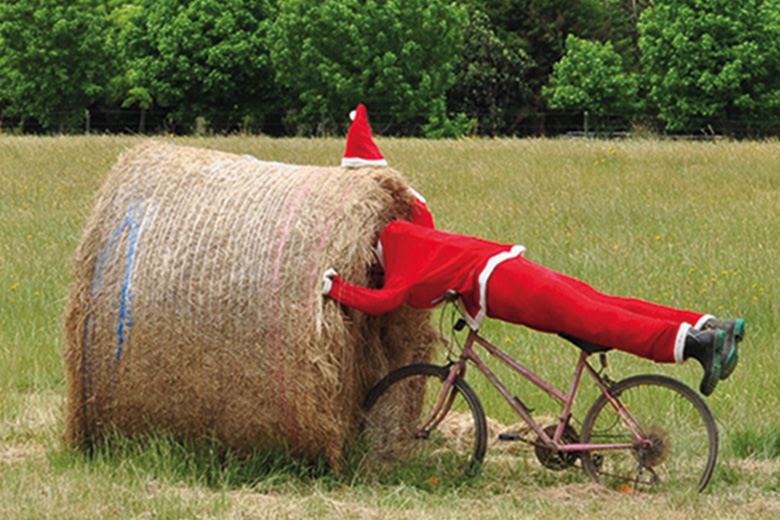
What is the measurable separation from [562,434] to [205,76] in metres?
44.7

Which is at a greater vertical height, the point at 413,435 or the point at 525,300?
the point at 525,300

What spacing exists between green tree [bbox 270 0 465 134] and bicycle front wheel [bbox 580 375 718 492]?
132 feet

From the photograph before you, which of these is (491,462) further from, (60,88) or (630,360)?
(60,88)

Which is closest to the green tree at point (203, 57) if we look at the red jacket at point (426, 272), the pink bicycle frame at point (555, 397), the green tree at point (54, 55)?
the green tree at point (54, 55)

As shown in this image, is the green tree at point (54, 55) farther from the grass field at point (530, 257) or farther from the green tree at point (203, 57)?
the grass field at point (530, 257)

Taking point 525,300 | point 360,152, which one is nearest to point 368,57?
point 360,152

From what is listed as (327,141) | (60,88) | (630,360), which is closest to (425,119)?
(60,88)

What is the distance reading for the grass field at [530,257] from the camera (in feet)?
19.3

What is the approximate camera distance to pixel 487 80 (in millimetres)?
53875

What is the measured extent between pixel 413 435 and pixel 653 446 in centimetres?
132

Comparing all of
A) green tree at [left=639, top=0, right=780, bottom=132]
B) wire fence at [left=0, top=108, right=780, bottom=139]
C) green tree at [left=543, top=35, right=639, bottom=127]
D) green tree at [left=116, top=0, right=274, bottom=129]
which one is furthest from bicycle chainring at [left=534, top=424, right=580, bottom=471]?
green tree at [left=543, top=35, right=639, bottom=127]

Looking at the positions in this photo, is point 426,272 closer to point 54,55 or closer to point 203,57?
point 203,57

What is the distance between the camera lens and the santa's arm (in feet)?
20.1

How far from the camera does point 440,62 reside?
4944 cm
